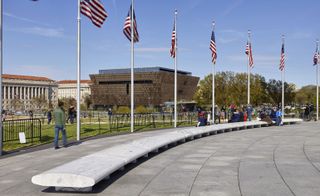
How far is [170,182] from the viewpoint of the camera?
355 inches

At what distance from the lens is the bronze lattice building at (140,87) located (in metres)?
122

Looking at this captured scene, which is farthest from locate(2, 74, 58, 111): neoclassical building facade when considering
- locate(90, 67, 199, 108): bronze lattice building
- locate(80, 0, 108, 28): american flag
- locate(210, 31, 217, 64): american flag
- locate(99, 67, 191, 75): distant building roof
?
locate(80, 0, 108, 28): american flag

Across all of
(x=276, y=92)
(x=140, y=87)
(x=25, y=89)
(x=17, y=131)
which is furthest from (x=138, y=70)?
(x=17, y=131)

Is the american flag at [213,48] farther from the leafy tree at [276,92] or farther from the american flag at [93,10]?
the leafy tree at [276,92]

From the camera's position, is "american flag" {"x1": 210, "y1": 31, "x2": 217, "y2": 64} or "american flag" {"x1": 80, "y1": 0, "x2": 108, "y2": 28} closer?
"american flag" {"x1": 80, "y1": 0, "x2": 108, "y2": 28}

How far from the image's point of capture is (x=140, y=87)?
408ft

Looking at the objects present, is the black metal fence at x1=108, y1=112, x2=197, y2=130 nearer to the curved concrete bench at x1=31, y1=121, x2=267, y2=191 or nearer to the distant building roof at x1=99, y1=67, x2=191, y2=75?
the curved concrete bench at x1=31, y1=121, x2=267, y2=191

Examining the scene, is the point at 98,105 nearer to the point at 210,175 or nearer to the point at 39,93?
the point at 39,93

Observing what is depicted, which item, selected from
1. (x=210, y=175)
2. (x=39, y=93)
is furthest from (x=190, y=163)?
(x=39, y=93)

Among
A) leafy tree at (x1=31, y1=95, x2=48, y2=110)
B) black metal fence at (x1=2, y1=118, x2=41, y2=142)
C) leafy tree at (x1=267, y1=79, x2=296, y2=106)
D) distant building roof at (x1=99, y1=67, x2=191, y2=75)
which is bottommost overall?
black metal fence at (x1=2, y1=118, x2=41, y2=142)

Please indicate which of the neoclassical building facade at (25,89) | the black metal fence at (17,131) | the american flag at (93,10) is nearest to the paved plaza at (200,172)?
the black metal fence at (17,131)

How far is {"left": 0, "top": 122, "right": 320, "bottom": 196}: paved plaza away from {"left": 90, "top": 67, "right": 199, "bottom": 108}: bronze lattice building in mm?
103960

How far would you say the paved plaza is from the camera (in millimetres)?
8234

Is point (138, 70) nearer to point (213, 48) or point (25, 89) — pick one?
point (25, 89)
